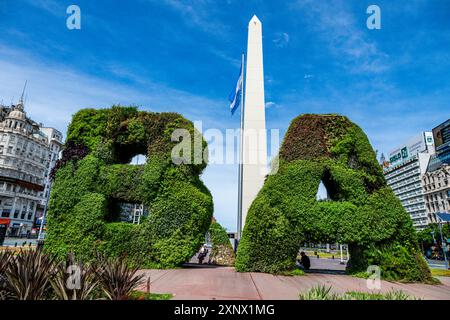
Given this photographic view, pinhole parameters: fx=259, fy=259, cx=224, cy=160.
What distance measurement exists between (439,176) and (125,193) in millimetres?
86685

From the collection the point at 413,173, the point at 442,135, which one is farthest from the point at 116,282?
the point at 413,173

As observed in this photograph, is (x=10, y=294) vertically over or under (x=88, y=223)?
under

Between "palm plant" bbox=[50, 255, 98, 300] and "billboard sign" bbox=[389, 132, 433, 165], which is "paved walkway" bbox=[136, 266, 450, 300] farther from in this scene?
"billboard sign" bbox=[389, 132, 433, 165]

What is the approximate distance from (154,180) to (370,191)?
11.3 m

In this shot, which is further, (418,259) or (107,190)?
(107,190)

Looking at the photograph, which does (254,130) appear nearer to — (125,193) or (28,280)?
(125,193)

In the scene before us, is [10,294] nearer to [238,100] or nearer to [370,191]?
[370,191]

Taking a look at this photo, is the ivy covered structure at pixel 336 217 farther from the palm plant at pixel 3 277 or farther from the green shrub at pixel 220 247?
the palm plant at pixel 3 277

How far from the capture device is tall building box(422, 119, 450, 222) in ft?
221

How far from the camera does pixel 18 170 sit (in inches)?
2389

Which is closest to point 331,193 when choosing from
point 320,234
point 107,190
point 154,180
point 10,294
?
point 320,234

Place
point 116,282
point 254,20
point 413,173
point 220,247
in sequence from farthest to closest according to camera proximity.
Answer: point 413,173
point 254,20
point 220,247
point 116,282

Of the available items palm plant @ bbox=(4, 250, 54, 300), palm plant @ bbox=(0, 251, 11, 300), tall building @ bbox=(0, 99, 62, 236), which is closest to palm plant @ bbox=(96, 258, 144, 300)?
palm plant @ bbox=(4, 250, 54, 300)
